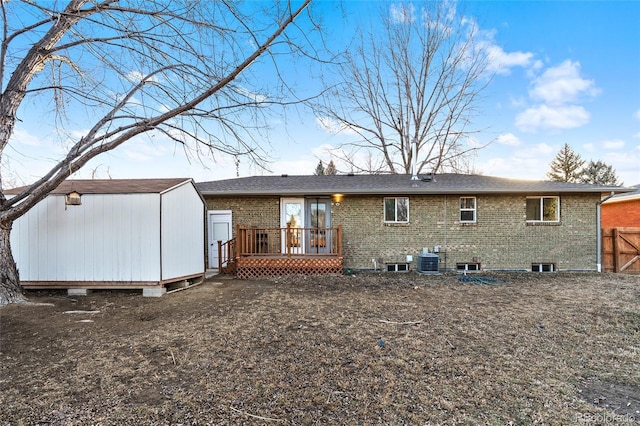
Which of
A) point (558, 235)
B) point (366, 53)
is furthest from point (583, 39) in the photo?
point (366, 53)

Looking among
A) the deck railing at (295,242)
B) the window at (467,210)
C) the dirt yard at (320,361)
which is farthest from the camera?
the window at (467,210)

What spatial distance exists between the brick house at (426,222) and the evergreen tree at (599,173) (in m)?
27.5

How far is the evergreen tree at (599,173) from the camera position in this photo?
99.3 feet

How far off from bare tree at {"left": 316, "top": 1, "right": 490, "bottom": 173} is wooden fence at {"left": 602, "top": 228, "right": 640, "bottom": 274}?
8.95 meters

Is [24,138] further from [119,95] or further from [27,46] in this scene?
[119,95]

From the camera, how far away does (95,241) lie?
22.3 ft

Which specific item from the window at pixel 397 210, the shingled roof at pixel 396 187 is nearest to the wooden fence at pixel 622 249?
the shingled roof at pixel 396 187

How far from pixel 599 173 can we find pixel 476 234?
3179 cm

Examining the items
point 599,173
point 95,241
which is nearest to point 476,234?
point 95,241

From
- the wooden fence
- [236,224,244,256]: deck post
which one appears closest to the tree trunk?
[236,224,244,256]: deck post

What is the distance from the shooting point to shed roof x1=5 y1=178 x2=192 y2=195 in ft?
22.5

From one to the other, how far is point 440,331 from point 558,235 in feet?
29.2

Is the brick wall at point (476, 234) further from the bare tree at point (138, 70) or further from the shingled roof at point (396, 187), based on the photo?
the bare tree at point (138, 70)

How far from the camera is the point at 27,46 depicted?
5543 millimetres
